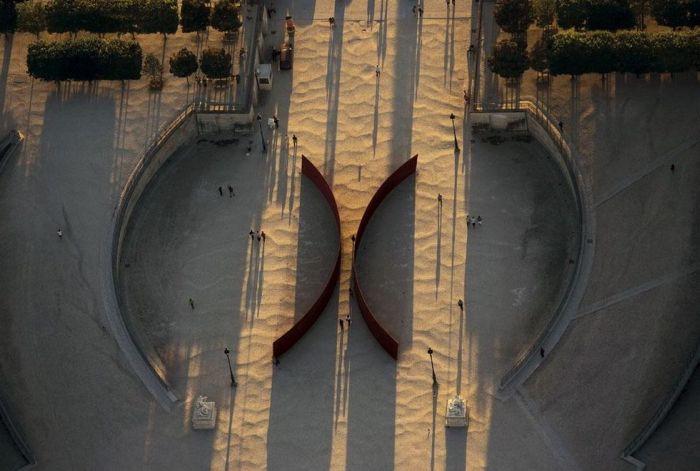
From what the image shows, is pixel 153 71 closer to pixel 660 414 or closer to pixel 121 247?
pixel 121 247

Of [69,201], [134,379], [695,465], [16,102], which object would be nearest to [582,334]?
[695,465]

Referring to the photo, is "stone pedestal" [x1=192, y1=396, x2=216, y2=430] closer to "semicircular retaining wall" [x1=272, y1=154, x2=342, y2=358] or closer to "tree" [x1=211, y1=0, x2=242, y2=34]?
"semicircular retaining wall" [x1=272, y1=154, x2=342, y2=358]

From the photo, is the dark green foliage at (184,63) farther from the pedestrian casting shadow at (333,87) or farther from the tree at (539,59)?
the tree at (539,59)

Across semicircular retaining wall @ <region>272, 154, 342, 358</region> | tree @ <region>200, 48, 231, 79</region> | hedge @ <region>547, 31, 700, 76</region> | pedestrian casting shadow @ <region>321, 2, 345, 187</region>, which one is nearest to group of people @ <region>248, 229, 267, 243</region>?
semicircular retaining wall @ <region>272, 154, 342, 358</region>

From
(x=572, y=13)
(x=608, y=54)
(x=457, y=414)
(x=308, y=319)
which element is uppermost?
(x=572, y=13)

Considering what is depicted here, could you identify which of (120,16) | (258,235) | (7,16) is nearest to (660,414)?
(258,235)

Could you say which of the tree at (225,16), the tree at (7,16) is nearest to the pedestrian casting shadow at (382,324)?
the tree at (225,16)

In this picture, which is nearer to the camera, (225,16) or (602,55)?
(602,55)
